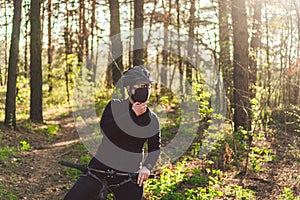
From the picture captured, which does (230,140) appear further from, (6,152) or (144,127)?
(144,127)

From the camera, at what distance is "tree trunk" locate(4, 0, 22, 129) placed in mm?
12805

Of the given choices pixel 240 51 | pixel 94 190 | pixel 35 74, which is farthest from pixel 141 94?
pixel 35 74

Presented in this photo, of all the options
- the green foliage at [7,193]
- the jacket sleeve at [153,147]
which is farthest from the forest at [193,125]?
the jacket sleeve at [153,147]

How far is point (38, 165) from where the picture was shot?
402 inches

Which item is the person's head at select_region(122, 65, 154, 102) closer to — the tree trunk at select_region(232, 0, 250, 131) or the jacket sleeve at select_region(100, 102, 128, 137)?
the jacket sleeve at select_region(100, 102, 128, 137)

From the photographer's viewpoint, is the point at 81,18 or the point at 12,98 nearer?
the point at 12,98

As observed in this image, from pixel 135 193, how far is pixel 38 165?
6514mm

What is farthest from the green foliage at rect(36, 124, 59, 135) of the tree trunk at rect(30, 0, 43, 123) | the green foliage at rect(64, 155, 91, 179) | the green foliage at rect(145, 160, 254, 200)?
the green foliage at rect(145, 160, 254, 200)

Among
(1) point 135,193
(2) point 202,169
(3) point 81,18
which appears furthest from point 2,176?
(3) point 81,18

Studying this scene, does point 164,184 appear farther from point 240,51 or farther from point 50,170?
point 240,51

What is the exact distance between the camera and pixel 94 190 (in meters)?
4.03

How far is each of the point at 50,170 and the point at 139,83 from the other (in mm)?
6433

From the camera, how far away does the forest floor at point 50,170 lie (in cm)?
816

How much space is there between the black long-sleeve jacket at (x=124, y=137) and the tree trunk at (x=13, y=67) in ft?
31.3
